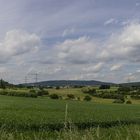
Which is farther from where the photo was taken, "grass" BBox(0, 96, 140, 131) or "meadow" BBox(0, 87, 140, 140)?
"grass" BBox(0, 96, 140, 131)

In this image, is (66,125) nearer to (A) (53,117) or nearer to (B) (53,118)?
(B) (53,118)

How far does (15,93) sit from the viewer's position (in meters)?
134

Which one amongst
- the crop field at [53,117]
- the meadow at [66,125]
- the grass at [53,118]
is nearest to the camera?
the meadow at [66,125]

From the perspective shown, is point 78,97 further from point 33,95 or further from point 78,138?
point 78,138

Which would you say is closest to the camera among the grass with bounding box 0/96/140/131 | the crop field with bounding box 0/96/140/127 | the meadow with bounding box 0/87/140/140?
the meadow with bounding box 0/87/140/140

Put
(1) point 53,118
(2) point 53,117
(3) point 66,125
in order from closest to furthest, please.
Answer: (3) point 66,125, (1) point 53,118, (2) point 53,117

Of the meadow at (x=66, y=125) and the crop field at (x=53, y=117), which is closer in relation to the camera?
the meadow at (x=66, y=125)

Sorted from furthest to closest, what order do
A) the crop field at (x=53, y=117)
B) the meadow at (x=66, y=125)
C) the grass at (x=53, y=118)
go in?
1. the crop field at (x=53, y=117)
2. the grass at (x=53, y=118)
3. the meadow at (x=66, y=125)

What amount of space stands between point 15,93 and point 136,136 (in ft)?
417

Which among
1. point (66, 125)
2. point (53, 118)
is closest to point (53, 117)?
point (53, 118)

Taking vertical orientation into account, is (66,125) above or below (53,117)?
above

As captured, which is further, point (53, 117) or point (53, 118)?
point (53, 117)

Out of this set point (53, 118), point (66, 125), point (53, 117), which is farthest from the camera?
point (53, 117)

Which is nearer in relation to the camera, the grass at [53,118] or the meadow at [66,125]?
the meadow at [66,125]
